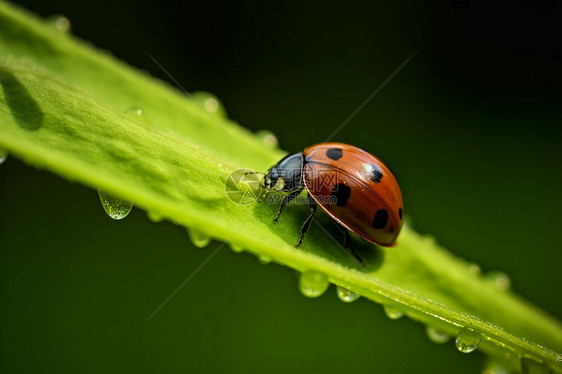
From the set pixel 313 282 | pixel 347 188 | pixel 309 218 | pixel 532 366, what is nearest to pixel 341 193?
pixel 347 188

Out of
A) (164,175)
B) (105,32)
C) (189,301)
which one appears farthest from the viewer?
(105,32)

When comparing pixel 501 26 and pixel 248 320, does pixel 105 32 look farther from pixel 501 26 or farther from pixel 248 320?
pixel 501 26

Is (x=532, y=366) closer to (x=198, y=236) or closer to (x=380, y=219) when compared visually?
(x=380, y=219)

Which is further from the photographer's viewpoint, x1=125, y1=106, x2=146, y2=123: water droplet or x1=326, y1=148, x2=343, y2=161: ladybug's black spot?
x1=326, y1=148, x2=343, y2=161: ladybug's black spot

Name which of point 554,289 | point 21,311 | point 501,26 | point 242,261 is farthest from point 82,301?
point 501,26

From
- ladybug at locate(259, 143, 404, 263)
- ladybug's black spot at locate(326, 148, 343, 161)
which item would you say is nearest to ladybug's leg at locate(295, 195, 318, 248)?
ladybug at locate(259, 143, 404, 263)

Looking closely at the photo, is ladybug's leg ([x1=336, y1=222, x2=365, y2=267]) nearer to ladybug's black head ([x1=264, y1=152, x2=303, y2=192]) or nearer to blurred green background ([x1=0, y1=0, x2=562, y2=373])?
ladybug's black head ([x1=264, y1=152, x2=303, y2=192])
